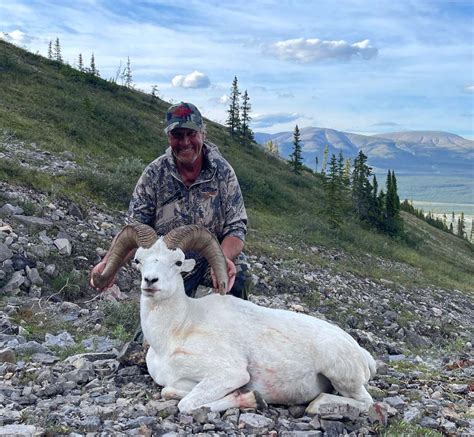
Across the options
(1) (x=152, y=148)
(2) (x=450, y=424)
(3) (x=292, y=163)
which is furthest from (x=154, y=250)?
(3) (x=292, y=163)

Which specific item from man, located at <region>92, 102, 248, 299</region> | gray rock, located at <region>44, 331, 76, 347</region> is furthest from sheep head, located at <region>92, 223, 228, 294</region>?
gray rock, located at <region>44, 331, 76, 347</region>

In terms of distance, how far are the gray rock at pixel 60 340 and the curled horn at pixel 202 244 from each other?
302cm

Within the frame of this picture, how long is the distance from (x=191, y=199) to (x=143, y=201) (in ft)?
2.13

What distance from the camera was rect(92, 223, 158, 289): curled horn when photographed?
6.48 meters

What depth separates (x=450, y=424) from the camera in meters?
6.18

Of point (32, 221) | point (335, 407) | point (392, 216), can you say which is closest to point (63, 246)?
point (32, 221)

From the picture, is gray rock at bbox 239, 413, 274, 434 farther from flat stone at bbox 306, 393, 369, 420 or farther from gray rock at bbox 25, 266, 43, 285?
gray rock at bbox 25, 266, 43, 285

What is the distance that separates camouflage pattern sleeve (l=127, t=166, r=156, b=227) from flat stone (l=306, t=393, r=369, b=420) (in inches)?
132

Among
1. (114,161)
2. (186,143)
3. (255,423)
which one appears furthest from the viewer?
(114,161)

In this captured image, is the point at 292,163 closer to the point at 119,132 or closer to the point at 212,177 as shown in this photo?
the point at 119,132

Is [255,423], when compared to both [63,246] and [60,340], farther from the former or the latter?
[63,246]

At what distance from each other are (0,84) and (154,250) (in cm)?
3506

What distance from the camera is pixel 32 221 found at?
1296 cm

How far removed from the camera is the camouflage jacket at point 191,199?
7844mm
